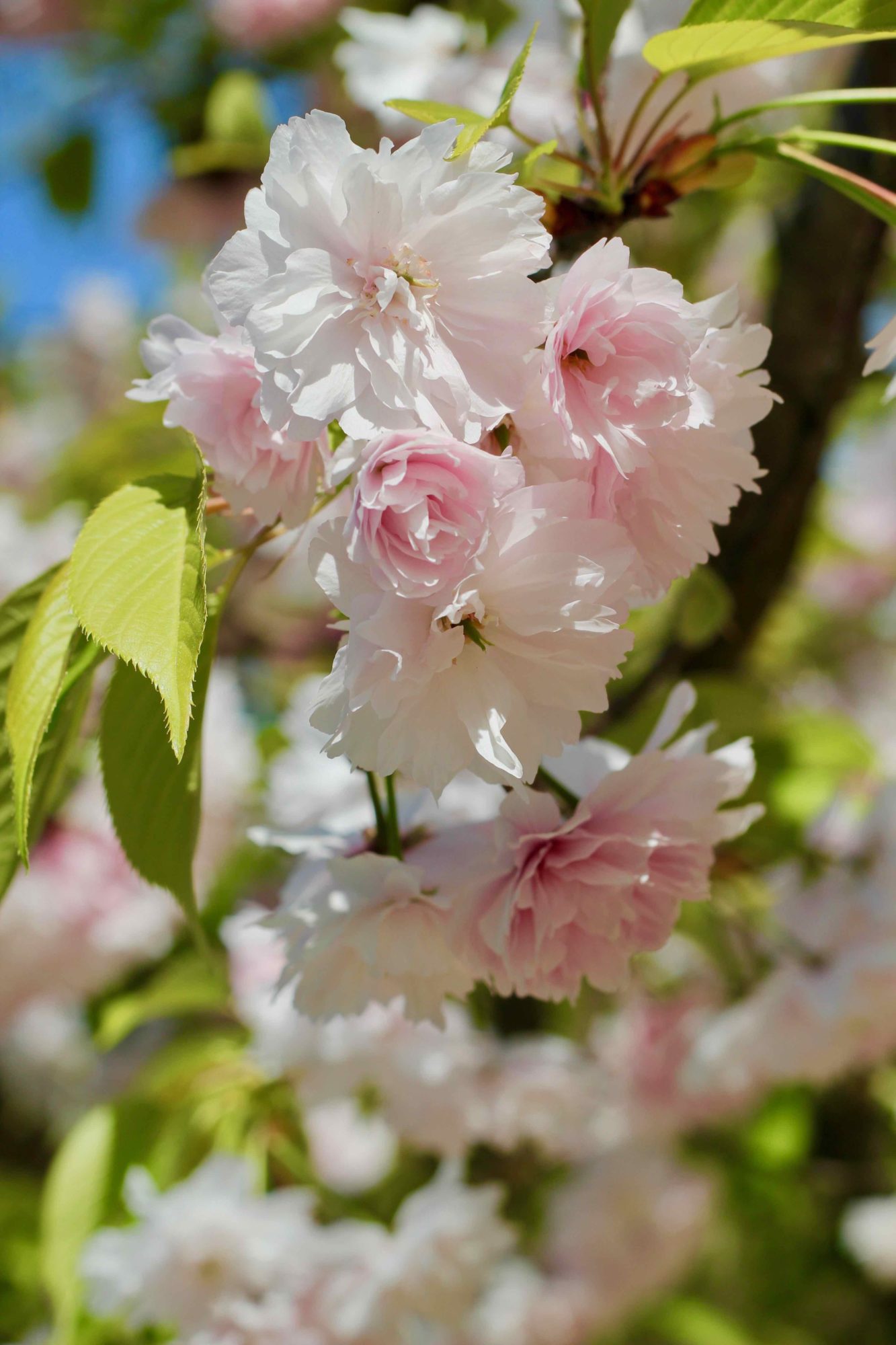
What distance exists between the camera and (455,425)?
0.41m

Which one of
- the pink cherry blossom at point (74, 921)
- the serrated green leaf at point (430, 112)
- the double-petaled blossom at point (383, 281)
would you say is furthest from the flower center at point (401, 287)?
the pink cherry blossom at point (74, 921)

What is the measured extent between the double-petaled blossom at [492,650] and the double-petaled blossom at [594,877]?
0.27ft

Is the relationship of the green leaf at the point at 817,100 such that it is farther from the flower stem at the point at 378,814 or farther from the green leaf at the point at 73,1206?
the green leaf at the point at 73,1206

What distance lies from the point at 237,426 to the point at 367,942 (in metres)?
0.24

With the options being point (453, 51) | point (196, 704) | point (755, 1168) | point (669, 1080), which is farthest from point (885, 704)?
point (196, 704)

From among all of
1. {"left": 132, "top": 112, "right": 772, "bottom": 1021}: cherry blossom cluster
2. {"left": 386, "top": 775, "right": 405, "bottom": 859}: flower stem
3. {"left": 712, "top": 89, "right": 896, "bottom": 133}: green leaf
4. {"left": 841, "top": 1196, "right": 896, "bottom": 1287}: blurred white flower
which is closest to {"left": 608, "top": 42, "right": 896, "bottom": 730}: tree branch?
{"left": 712, "top": 89, "right": 896, "bottom": 133}: green leaf

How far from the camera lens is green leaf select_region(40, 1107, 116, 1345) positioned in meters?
1.01

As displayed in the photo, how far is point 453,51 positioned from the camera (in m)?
1.04

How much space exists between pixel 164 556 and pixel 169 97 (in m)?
1.89

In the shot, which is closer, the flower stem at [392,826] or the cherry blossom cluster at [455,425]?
the cherry blossom cluster at [455,425]

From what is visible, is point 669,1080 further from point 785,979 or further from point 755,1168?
point 785,979

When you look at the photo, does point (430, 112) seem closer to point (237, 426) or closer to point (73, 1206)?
point (237, 426)

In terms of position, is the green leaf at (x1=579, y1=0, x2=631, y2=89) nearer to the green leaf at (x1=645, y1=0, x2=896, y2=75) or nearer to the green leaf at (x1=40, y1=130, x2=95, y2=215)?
the green leaf at (x1=645, y1=0, x2=896, y2=75)

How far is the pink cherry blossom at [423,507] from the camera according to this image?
1.28 feet
